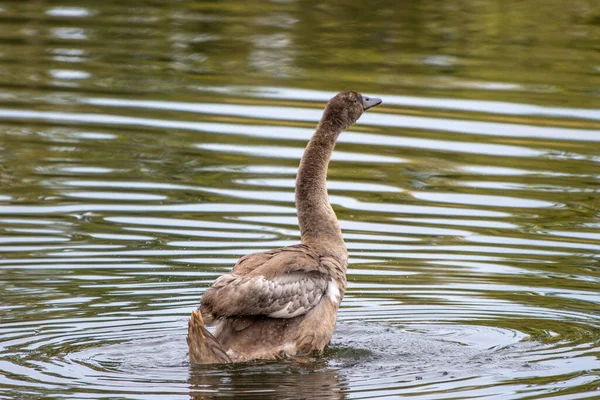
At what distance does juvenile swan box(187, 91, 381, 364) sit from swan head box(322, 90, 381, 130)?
2.22ft

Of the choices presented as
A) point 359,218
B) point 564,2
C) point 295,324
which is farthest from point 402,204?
point 564,2

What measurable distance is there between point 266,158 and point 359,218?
101 inches

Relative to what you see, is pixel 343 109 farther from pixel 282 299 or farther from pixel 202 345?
pixel 202 345

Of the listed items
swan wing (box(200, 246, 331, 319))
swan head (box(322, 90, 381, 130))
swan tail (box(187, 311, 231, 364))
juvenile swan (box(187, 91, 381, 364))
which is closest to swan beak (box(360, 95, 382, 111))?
swan head (box(322, 90, 381, 130))

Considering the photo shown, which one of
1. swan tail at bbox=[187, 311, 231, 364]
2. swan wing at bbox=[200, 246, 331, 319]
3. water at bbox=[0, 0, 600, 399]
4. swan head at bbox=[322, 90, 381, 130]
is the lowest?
water at bbox=[0, 0, 600, 399]

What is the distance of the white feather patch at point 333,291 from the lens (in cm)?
1087

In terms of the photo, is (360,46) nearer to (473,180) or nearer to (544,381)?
(473,180)

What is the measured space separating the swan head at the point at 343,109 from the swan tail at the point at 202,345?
2.59m

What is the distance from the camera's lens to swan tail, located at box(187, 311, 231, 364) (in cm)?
989

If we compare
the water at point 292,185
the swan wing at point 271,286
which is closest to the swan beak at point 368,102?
the water at point 292,185

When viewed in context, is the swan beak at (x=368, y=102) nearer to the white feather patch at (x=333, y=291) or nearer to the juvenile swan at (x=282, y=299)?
the juvenile swan at (x=282, y=299)

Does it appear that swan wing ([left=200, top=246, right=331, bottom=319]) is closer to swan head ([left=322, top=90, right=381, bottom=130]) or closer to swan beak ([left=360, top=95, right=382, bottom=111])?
swan head ([left=322, top=90, right=381, bottom=130])

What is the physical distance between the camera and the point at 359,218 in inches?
593

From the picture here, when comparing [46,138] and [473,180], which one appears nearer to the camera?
[473,180]
